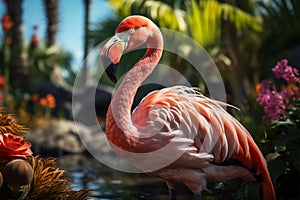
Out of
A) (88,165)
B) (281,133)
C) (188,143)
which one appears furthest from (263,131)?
(88,165)

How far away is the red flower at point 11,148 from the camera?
8.61 feet

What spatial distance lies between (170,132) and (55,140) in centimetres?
769

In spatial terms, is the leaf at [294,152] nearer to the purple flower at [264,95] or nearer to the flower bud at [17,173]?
the purple flower at [264,95]

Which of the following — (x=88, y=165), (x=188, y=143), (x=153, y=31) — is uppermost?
(x=153, y=31)

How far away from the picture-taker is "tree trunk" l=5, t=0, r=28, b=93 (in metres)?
14.4

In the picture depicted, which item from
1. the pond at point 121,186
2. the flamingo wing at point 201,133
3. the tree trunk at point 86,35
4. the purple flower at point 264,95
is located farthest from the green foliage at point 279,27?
the flamingo wing at point 201,133

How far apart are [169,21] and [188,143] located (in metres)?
9.67

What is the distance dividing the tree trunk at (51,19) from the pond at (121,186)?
522 inches

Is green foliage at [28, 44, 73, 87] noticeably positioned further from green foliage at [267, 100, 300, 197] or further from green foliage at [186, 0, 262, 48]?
green foliage at [267, 100, 300, 197]

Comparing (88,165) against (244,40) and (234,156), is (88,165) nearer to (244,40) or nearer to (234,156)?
(234,156)

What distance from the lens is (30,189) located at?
2768 mm

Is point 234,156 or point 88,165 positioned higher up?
point 234,156

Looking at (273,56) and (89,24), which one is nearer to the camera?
(273,56)

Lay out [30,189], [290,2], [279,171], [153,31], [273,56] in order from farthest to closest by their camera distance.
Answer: [273,56] < [290,2] < [279,171] < [153,31] < [30,189]
